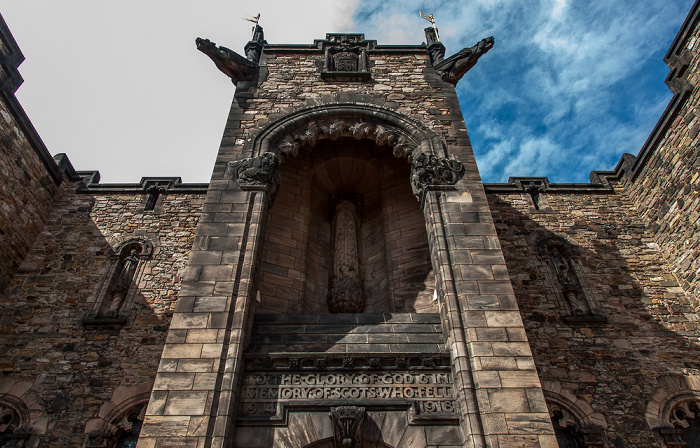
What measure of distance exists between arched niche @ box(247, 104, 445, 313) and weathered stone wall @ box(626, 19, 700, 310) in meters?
4.89

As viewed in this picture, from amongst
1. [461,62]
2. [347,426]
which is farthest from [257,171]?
[461,62]

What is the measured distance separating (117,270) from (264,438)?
587 centimetres

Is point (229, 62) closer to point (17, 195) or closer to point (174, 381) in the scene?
point (17, 195)

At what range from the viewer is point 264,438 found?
5410mm

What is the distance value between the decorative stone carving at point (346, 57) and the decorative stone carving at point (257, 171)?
320 centimetres

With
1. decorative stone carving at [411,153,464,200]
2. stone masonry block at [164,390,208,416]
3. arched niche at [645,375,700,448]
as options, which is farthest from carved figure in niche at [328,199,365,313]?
arched niche at [645,375,700,448]

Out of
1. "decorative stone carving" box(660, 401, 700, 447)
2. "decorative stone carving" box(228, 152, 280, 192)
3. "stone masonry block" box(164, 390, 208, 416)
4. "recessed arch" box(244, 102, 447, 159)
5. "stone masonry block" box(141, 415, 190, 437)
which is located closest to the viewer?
"stone masonry block" box(141, 415, 190, 437)

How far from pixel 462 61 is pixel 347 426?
8.11 m

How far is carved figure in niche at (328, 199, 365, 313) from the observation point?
856 cm

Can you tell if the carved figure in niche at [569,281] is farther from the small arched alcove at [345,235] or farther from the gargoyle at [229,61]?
the gargoyle at [229,61]

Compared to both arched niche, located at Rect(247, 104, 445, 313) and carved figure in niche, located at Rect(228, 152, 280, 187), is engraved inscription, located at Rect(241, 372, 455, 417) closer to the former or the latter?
arched niche, located at Rect(247, 104, 445, 313)

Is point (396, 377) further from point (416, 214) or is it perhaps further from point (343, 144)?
point (343, 144)

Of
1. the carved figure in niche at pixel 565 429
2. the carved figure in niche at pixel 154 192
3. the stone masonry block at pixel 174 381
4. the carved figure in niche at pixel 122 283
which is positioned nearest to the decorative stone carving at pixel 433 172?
the carved figure in niche at pixel 565 429

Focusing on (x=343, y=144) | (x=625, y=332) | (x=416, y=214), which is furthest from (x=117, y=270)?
(x=625, y=332)
